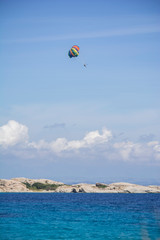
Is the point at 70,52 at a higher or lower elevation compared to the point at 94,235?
higher

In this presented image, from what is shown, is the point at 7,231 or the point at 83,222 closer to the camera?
the point at 7,231

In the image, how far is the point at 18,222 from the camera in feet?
149

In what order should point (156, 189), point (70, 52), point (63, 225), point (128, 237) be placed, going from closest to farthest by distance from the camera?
point (128, 237), point (63, 225), point (70, 52), point (156, 189)

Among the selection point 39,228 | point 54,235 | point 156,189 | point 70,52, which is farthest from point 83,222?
point 156,189

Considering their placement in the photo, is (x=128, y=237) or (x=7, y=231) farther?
(x=7, y=231)

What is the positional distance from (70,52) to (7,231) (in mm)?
40242

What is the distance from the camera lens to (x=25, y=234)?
3597 centimetres

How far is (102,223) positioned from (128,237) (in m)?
11.2

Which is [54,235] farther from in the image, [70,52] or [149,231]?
[70,52]

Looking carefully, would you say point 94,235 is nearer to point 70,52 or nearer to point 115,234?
point 115,234

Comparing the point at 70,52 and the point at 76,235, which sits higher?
the point at 70,52

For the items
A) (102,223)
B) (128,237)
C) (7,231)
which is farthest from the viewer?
(102,223)

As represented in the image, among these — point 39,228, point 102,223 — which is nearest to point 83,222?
point 102,223

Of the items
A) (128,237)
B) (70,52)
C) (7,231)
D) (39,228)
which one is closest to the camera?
(128,237)
